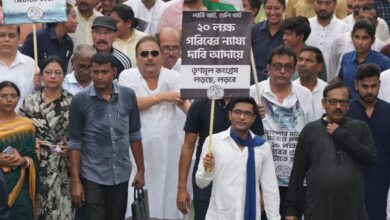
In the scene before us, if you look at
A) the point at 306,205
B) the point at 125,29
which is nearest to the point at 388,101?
the point at 306,205

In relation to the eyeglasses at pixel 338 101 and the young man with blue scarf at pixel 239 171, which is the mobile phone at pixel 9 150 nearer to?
the young man with blue scarf at pixel 239 171

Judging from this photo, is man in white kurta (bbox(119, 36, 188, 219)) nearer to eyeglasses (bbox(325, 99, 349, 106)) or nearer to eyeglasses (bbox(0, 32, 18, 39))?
eyeglasses (bbox(0, 32, 18, 39))

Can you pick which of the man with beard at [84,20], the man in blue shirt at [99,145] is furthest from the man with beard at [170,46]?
the man in blue shirt at [99,145]

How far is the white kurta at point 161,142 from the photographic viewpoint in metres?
13.0

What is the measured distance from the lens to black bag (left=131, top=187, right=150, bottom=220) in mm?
11953

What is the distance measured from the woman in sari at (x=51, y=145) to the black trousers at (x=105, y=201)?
29cm

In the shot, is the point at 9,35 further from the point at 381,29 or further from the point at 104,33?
the point at 381,29

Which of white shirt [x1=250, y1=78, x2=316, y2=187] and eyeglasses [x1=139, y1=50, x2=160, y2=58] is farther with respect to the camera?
eyeglasses [x1=139, y1=50, x2=160, y2=58]

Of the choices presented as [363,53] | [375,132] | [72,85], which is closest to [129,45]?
[72,85]

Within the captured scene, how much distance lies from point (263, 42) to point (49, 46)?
2444 millimetres

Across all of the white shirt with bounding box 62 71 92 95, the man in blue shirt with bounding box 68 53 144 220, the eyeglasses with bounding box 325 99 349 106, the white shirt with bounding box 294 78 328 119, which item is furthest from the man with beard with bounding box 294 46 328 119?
the white shirt with bounding box 62 71 92 95

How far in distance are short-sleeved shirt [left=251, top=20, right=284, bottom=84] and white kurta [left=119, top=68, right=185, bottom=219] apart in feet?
4.58

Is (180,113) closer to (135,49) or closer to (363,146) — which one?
(135,49)

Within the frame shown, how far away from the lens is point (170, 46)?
13.7 metres
